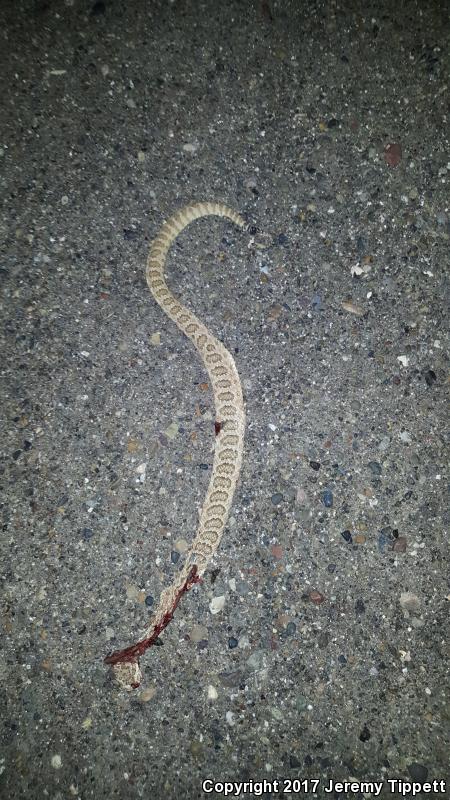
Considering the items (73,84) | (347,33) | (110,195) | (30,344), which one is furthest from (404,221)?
(30,344)

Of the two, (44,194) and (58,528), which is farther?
(44,194)

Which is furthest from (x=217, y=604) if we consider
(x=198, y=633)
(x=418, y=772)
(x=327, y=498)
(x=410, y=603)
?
(x=418, y=772)

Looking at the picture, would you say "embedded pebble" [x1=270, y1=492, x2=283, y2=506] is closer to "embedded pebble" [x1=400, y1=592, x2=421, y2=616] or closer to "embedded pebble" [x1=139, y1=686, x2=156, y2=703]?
"embedded pebble" [x1=400, y1=592, x2=421, y2=616]

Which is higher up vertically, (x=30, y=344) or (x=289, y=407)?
(x=289, y=407)

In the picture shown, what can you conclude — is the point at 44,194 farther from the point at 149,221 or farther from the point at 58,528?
the point at 58,528

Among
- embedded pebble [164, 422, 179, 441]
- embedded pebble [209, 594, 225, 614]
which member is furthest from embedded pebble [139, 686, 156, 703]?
embedded pebble [164, 422, 179, 441]

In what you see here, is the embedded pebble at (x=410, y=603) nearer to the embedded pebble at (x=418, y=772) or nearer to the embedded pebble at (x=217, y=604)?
the embedded pebble at (x=418, y=772)

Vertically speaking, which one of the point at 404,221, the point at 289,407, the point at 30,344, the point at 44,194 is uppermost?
the point at 404,221
